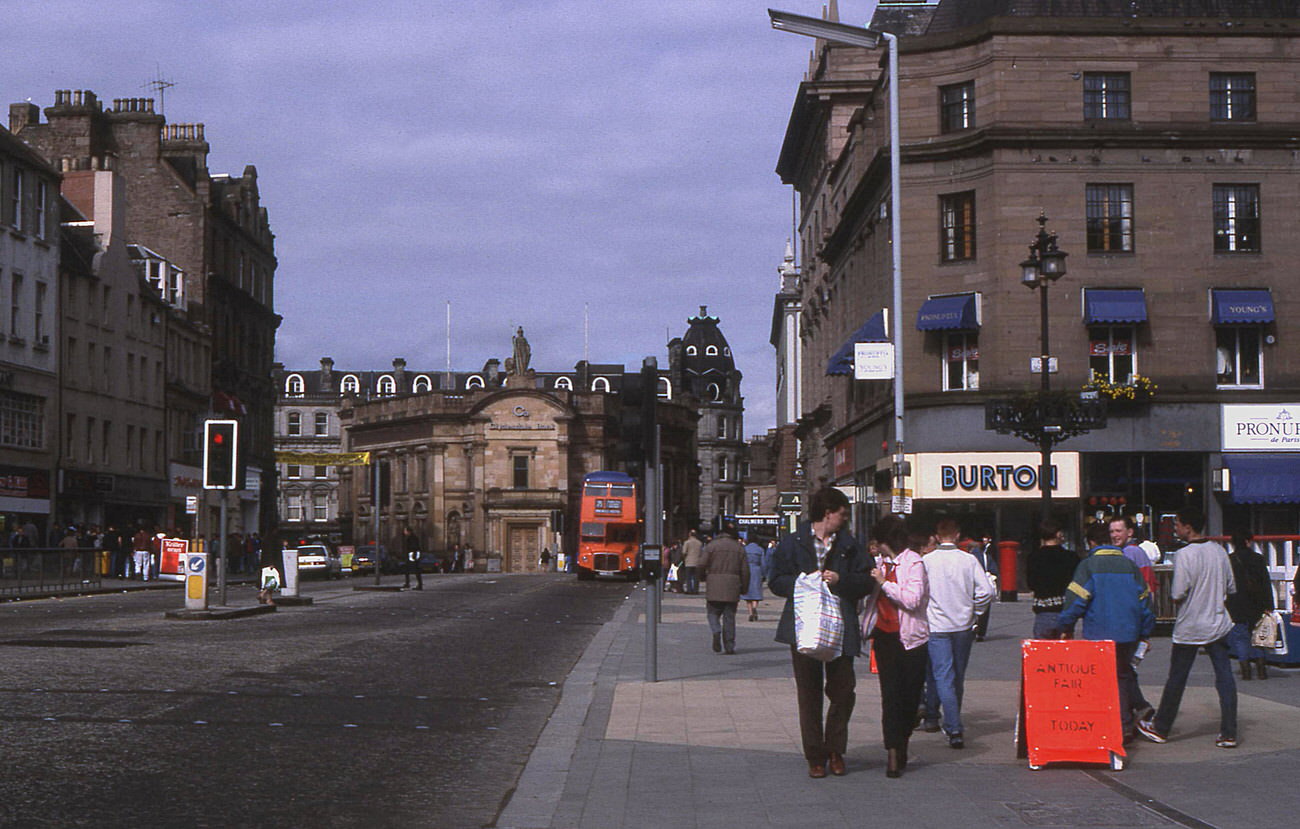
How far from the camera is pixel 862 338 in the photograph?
141ft

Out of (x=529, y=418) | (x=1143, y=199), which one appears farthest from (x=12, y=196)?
(x=529, y=418)

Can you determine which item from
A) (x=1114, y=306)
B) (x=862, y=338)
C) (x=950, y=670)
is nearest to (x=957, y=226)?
(x=862, y=338)

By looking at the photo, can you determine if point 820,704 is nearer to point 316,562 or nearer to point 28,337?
point 28,337

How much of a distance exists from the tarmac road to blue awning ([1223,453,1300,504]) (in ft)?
69.2

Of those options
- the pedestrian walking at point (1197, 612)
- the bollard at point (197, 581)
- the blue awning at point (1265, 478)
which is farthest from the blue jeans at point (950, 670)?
the blue awning at point (1265, 478)

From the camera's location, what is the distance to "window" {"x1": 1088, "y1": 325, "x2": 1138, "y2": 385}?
130 ft

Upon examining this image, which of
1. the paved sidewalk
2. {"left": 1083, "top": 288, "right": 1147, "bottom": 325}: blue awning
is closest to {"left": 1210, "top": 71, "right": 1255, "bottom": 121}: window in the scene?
{"left": 1083, "top": 288, "right": 1147, "bottom": 325}: blue awning

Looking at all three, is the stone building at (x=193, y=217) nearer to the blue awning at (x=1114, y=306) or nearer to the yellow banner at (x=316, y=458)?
the yellow banner at (x=316, y=458)

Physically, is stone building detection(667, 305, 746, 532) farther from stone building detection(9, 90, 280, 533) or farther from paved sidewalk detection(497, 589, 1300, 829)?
paved sidewalk detection(497, 589, 1300, 829)

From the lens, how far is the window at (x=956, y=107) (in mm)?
41375

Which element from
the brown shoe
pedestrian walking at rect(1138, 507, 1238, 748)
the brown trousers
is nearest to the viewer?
the brown trousers

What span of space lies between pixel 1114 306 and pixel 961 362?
4.02 metres

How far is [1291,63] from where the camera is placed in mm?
40188

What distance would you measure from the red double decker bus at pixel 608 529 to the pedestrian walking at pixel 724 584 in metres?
44.5
